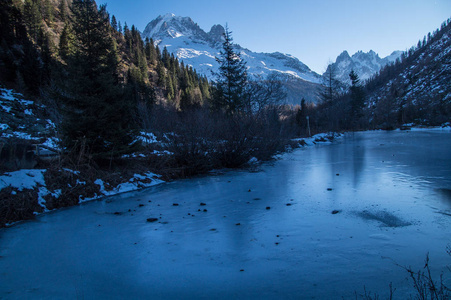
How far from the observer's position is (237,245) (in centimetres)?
391

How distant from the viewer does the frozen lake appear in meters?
2.87

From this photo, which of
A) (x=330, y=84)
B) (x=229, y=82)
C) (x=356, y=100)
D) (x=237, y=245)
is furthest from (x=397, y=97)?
(x=237, y=245)

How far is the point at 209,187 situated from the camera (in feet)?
28.6

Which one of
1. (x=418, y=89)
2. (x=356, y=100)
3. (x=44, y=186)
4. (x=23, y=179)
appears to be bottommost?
(x=44, y=186)

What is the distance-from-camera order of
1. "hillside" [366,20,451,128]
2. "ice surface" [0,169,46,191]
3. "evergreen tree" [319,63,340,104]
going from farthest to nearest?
"hillside" [366,20,451,128] → "evergreen tree" [319,63,340,104] → "ice surface" [0,169,46,191]

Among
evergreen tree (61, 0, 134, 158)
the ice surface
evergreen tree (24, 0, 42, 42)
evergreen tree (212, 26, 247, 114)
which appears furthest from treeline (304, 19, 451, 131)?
evergreen tree (24, 0, 42, 42)

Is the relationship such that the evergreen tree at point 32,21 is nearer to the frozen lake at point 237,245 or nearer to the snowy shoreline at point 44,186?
the snowy shoreline at point 44,186

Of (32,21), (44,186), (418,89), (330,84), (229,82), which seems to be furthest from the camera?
(418,89)

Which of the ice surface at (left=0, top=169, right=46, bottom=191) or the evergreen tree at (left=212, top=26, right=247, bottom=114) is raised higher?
the evergreen tree at (left=212, top=26, right=247, bottom=114)

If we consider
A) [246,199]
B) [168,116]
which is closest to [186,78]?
[168,116]

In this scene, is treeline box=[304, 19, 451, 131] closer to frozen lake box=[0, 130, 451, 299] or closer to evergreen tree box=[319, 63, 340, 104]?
evergreen tree box=[319, 63, 340, 104]

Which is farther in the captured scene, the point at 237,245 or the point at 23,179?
the point at 23,179

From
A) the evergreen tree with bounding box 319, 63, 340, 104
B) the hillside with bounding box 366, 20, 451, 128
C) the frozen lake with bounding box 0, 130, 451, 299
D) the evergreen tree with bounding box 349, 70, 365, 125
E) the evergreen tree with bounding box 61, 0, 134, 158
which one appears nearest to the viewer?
the frozen lake with bounding box 0, 130, 451, 299

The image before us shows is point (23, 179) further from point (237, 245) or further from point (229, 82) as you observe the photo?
point (229, 82)
